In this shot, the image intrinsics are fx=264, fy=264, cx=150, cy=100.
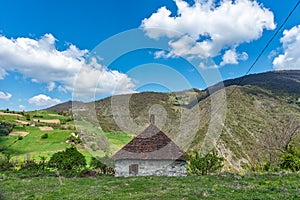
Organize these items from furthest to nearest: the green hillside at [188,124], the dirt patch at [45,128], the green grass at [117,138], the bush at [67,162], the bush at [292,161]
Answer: the dirt patch at [45,128] < the green grass at [117,138] < the green hillside at [188,124] < the bush at [67,162] < the bush at [292,161]

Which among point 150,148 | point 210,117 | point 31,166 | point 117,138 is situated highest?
point 210,117

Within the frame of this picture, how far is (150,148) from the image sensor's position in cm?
2228

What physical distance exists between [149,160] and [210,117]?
31.6 m

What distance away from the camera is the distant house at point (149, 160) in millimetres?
21656

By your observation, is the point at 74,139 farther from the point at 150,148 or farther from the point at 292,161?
the point at 292,161

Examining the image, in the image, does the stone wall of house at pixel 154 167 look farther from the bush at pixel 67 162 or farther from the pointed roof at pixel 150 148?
the bush at pixel 67 162

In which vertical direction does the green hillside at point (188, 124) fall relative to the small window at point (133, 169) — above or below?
above

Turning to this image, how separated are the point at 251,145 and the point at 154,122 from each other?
1272 inches

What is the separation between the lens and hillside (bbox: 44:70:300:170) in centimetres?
3045

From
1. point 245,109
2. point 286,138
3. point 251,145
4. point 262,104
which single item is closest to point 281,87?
point 262,104

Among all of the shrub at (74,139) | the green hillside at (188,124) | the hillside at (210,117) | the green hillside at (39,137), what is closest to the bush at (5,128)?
the green hillside at (39,137)

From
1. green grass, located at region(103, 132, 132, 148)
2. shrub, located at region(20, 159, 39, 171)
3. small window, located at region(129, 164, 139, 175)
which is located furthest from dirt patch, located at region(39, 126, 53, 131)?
small window, located at region(129, 164, 139, 175)

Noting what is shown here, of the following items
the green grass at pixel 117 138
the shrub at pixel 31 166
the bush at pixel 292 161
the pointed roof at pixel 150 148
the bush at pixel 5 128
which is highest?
the bush at pixel 5 128

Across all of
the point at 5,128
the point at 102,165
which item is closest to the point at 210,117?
the point at 102,165
